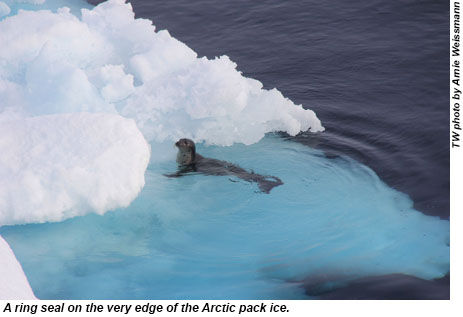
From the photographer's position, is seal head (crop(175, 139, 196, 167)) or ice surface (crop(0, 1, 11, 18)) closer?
seal head (crop(175, 139, 196, 167))

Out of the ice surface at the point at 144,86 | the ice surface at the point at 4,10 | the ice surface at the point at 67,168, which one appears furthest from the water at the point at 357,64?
the ice surface at the point at 67,168

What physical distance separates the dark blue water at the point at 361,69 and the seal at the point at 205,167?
1.48m

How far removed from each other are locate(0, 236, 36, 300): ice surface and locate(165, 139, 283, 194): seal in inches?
127

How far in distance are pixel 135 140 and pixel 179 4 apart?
28.5 feet

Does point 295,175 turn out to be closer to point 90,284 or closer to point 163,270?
point 163,270

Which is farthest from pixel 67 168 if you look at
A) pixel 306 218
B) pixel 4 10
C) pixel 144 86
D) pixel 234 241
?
pixel 4 10

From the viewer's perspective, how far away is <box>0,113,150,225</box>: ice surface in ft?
23.1

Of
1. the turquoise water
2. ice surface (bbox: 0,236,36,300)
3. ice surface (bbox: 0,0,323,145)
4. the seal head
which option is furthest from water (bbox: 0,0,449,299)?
ice surface (bbox: 0,236,36,300)

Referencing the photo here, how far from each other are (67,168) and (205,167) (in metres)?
2.15

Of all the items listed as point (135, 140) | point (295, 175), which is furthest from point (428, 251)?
point (135, 140)

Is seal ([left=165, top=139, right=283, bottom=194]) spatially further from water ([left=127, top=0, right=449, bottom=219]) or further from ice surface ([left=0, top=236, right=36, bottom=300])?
ice surface ([left=0, top=236, right=36, bottom=300])

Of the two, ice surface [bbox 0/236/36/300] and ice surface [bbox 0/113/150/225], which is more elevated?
ice surface [bbox 0/113/150/225]

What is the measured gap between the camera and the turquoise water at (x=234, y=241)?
21.6 feet

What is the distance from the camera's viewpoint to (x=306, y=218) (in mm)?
7566
